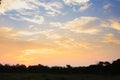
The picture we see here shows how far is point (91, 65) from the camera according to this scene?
52062mm

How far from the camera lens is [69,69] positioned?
5256cm

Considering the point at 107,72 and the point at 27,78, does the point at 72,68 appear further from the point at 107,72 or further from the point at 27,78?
the point at 27,78

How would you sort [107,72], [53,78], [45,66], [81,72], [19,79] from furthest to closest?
[45,66] < [81,72] < [107,72] < [53,78] < [19,79]

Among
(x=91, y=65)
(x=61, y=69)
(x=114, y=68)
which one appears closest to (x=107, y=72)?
(x=114, y=68)

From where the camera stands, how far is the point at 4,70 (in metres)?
52.4

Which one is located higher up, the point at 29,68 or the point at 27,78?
the point at 29,68

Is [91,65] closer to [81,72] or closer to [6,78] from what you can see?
[81,72]

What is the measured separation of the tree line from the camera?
48594 millimetres

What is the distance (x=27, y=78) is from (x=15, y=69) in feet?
55.3

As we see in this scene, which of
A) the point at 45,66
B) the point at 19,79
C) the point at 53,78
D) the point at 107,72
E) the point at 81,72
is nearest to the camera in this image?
the point at 19,79

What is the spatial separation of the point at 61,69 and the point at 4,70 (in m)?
11.4

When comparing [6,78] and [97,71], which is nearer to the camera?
[6,78]

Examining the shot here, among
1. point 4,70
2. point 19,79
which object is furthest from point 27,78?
point 4,70

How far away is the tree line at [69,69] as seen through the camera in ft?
159
